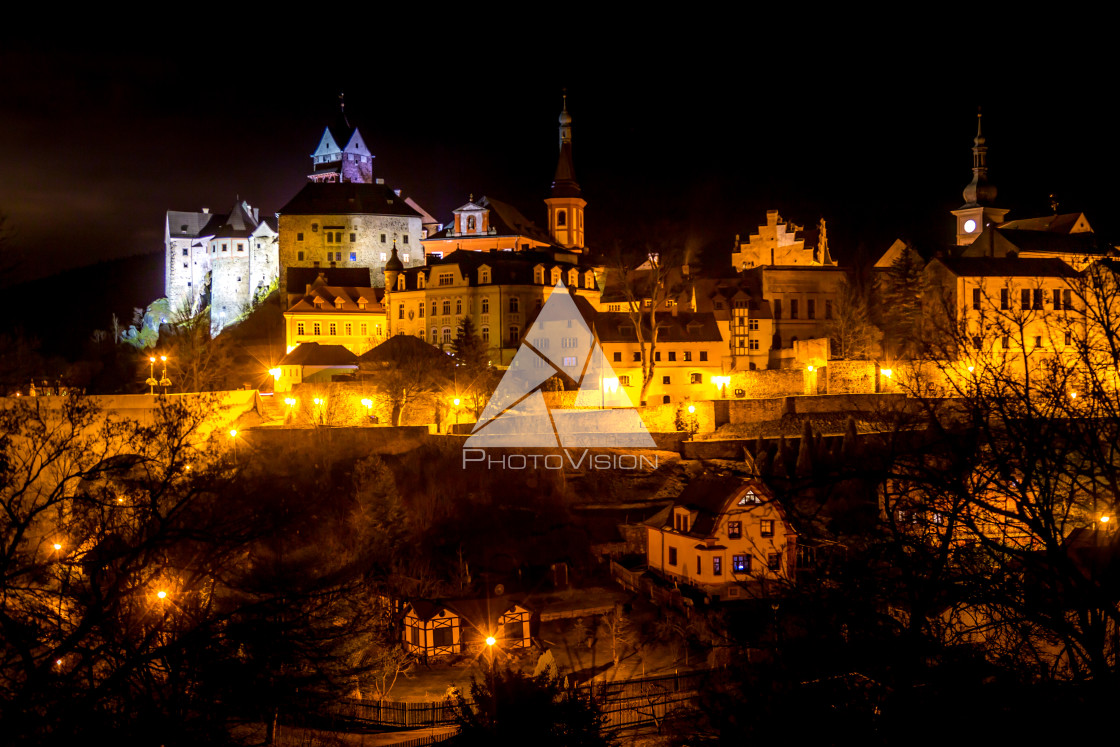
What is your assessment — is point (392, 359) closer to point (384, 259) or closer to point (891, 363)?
point (891, 363)

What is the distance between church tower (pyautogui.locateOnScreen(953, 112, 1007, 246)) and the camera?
71.2m

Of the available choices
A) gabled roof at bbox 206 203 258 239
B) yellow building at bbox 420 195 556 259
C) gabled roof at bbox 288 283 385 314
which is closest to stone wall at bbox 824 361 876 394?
yellow building at bbox 420 195 556 259

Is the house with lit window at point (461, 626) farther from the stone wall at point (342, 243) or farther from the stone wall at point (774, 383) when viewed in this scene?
the stone wall at point (342, 243)

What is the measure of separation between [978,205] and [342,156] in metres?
57.6

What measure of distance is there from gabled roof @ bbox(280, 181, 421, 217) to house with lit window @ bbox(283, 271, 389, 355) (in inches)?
626

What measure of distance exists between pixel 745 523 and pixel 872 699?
2021 cm

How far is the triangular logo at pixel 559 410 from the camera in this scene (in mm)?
40188

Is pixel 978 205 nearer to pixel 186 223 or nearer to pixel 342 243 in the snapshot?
pixel 342 243

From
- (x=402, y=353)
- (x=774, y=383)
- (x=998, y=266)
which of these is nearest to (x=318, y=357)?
(x=402, y=353)

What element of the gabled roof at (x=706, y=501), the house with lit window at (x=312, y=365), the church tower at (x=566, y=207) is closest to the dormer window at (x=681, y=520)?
the gabled roof at (x=706, y=501)

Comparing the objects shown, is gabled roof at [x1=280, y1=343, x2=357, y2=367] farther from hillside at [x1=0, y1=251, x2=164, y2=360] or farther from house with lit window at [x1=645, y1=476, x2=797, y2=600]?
hillside at [x1=0, y1=251, x2=164, y2=360]

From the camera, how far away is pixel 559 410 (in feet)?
136

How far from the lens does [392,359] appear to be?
45.2m

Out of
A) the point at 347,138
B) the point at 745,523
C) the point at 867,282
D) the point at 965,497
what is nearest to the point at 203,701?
the point at 965,497
